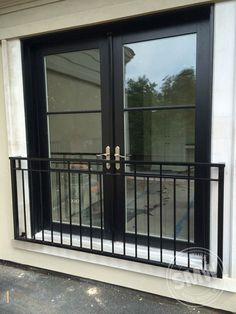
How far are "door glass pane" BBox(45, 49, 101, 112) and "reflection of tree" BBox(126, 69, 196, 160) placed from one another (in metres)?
0.30

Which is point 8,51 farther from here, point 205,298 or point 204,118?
point 205,298

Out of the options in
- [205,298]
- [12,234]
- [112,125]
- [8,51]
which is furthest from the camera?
Result: [12,234]

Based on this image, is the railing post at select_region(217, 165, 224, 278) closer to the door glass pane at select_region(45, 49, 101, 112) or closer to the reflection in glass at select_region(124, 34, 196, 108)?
the reflection in glass at select_region(124, 34, 196, 108)

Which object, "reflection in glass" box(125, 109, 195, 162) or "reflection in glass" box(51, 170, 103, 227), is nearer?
"reflection in glass" box(125, 109, 195, 162)

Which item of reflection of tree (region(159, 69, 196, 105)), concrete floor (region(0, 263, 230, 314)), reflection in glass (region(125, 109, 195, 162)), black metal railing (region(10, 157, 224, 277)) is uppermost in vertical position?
reflection of tree (region(159, 69, 196, 105))

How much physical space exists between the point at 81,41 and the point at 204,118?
1.13 meters

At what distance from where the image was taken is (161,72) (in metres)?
1.96

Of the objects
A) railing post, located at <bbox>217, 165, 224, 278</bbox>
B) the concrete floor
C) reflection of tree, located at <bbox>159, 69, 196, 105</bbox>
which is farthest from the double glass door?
the concrete floor

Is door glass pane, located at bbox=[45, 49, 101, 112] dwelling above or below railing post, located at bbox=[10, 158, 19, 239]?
above

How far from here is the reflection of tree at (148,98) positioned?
1900mm

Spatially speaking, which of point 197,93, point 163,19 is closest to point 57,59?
point 163,19

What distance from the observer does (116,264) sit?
2062mm

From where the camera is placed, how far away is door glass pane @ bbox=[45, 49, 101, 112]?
2.16 meters

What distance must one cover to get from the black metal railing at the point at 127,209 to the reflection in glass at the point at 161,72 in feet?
1.61
